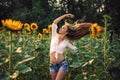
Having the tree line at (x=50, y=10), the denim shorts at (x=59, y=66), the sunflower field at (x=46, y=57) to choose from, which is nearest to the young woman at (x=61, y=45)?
the denim shorts at (x=59, y=66)

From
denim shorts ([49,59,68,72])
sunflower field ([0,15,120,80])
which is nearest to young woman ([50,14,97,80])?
denim shorts ([49,59,68,72])

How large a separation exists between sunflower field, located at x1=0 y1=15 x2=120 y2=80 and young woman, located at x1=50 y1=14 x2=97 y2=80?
0.17 meters

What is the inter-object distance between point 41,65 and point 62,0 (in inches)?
779

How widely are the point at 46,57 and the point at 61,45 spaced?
116 cm

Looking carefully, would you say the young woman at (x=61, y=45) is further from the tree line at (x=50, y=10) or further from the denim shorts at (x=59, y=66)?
the tree line at (x=50, y=10)

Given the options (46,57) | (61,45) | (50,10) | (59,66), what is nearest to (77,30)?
(61,45)

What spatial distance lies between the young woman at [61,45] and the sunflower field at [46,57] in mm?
166

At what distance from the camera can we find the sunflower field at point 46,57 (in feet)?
12.8

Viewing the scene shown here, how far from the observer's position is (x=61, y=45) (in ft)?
20.9

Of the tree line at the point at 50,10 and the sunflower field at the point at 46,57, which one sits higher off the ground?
the sunflower field at the point at 46,57

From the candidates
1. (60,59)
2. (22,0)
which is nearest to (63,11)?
(22,0)

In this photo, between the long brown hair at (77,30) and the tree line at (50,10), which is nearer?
the long brown hair at (77,30)

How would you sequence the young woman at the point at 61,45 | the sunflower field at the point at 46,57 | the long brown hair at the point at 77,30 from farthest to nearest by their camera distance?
the long brown hair at the point at 77,30
the young woman at the point at 61,45
the sunflower field at the point at 46,57

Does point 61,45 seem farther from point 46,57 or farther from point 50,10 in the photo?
point 50,10
